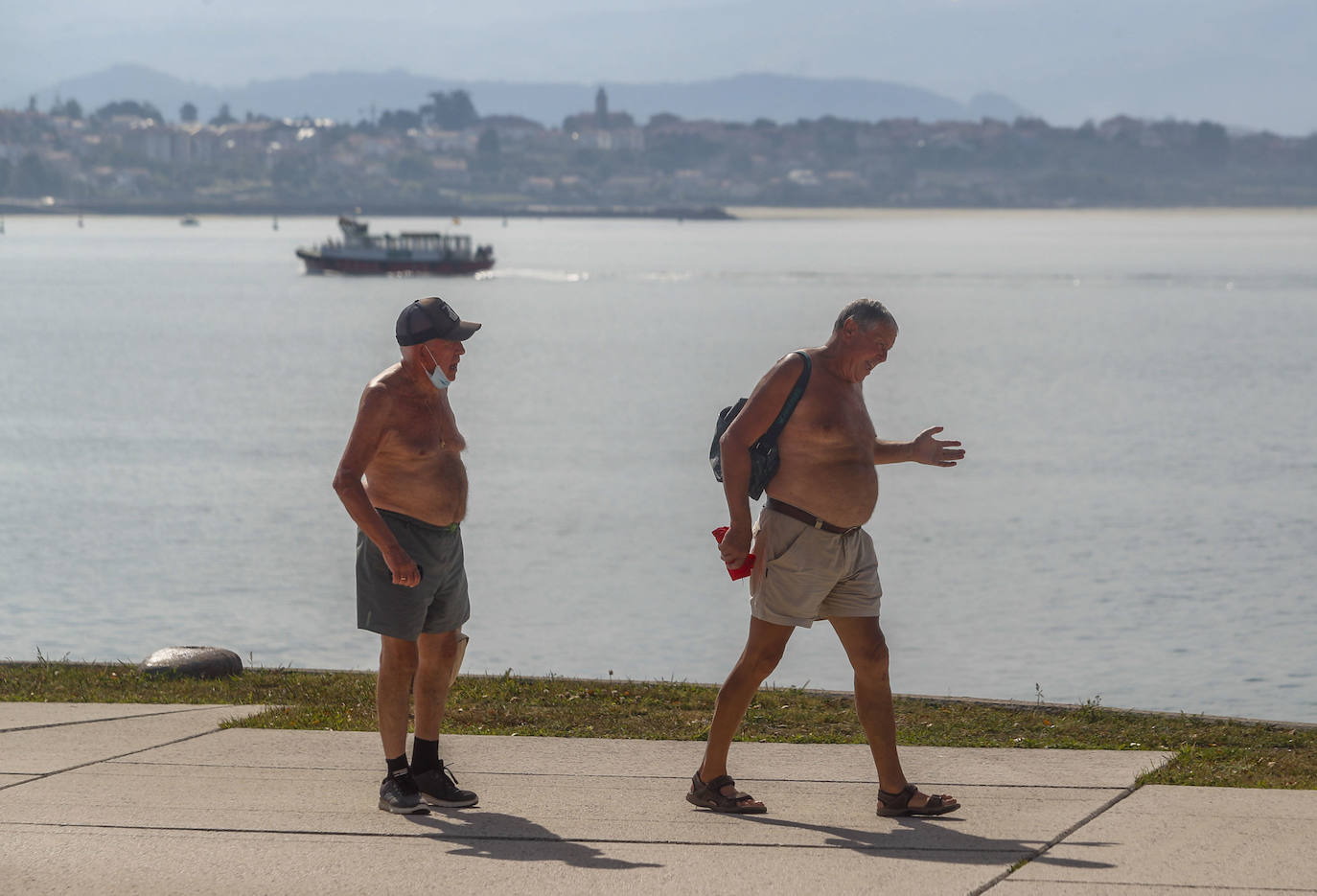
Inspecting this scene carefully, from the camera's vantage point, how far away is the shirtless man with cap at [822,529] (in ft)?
19.7

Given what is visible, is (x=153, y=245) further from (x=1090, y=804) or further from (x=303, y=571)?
(x=1090, y=804)

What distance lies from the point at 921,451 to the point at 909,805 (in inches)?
49.2

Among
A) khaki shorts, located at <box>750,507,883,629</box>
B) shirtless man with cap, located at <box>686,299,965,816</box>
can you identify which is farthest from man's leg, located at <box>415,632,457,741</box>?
khaki shorts, located at <box>750,507,883,629</box>

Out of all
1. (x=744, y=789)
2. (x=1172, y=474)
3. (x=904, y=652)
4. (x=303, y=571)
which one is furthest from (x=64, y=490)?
(x=744, y=789)

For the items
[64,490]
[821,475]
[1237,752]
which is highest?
[821,475]

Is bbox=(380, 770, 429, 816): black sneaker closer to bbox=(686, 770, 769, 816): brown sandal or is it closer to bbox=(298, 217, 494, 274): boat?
bbox=(686, 770, 769, 816): brown sandal

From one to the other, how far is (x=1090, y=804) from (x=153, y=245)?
7006 inches

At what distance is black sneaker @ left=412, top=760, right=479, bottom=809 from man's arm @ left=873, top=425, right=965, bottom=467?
1.92 metres

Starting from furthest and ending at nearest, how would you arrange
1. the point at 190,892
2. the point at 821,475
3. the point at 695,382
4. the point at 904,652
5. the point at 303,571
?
1. the point at 695,382
2. the point at 303,571
3. the point at 904,652
4. the point at 821,475
5. the point at 190,892

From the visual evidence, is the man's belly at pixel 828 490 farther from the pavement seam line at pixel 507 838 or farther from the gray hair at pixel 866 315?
the pavement seam line at pixel 507 838

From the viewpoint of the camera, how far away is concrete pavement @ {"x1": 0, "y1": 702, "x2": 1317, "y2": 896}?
17.6 feet

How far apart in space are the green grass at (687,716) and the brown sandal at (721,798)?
1.53m

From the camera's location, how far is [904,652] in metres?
15.3

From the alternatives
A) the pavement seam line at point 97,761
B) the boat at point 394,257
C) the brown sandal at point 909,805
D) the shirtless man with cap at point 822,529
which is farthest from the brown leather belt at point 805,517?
the boat at point 394,257
